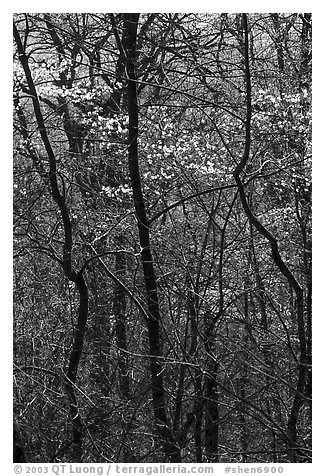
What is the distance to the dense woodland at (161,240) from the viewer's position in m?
3.10

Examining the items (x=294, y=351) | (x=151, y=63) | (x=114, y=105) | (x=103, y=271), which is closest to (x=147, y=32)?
(x=151, y=63)

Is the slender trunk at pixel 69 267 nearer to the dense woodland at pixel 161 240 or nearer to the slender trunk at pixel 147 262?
the dense woodland at pixel 161 240

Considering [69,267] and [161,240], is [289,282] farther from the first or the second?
[69,267]

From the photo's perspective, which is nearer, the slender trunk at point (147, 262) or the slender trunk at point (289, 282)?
the slender trunk at point (289, 282)

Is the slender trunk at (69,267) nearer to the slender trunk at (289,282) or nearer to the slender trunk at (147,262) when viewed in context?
the slender trunk at (147,262)

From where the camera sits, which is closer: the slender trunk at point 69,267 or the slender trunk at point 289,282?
the slender trunk at point 289,282

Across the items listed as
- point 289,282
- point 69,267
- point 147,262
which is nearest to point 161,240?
point 147,262

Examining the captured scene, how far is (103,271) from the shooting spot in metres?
3.38

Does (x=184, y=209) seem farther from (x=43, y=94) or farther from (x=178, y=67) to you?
(x=43, y=94)

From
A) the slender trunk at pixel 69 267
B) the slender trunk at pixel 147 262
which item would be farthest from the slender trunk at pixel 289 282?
the slender trunk at pixel 69 267

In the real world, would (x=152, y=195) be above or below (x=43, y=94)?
below

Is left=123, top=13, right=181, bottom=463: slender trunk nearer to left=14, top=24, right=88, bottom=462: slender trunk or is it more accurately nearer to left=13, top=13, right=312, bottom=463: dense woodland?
left=13, top=13, right=312, bottom=463: dense woodland

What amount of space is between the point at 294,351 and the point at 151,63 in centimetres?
158

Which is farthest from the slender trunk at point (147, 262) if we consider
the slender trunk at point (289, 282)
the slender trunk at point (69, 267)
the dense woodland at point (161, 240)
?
the slender trunk at point (289, 282)
